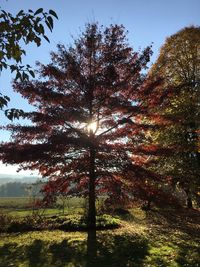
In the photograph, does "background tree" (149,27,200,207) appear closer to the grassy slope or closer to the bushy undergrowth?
the grassy slope

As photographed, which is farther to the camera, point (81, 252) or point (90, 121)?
point (90, 121)

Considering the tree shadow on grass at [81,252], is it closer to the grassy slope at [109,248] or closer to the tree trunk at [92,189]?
the grassy slope at [109,248]

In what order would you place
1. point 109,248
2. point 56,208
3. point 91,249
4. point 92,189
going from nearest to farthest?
point 91,249, point 109,248, point 92,189, point 56,208

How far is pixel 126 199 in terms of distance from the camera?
14266 millimetres

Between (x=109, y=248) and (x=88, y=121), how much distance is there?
6228mm

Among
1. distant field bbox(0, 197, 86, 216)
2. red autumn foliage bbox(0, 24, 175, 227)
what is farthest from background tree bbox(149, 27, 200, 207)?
distant field bbox(0, 197, 86, 216)

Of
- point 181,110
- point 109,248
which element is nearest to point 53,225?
point 109,248

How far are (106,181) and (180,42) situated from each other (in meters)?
14.3

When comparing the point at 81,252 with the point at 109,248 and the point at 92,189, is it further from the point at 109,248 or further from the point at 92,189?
the point at 92,189

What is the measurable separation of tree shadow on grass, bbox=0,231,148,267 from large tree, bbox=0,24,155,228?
7.55 ft

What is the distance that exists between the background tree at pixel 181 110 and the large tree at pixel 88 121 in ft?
6.35

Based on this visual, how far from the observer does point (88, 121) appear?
15438 millimetres

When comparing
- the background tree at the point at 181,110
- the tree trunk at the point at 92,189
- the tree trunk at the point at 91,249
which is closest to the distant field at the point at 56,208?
the tree trunk at the point at 92,189

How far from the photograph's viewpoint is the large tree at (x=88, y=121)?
14.1 meters
